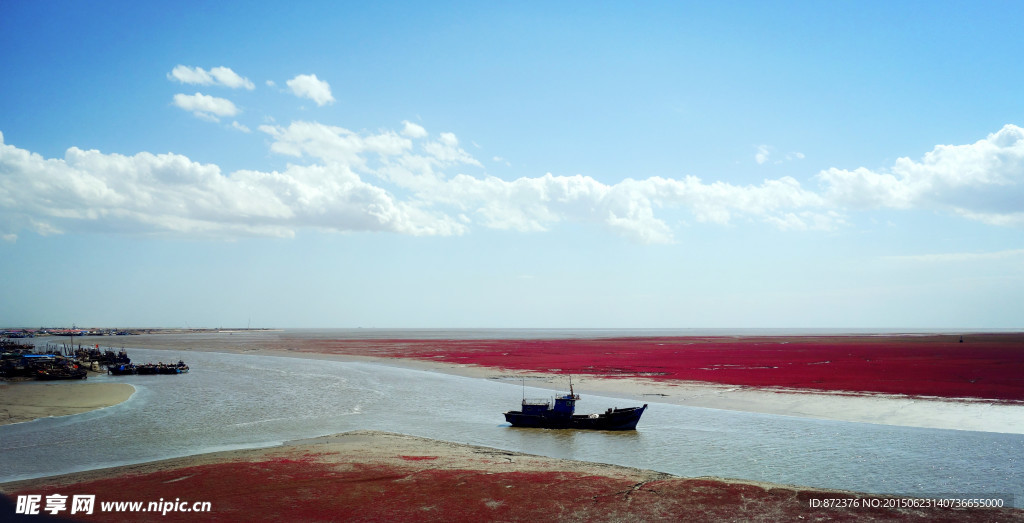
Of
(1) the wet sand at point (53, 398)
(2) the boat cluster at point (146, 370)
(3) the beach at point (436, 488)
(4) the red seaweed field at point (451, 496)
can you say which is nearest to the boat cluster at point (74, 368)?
(2) the boat cluster at point (146, 370)

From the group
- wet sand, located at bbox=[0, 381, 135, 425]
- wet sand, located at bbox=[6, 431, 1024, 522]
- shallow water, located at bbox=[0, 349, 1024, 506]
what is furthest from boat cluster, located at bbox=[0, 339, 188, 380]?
wet sand, located at bbox=[6, 431, 1024, 522]

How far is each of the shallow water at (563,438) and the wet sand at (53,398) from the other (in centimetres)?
193

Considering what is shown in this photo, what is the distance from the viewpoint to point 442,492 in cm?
1941

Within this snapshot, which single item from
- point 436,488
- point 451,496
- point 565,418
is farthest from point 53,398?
point 451,496

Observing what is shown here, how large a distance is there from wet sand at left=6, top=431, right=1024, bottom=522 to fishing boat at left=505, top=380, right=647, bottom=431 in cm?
814

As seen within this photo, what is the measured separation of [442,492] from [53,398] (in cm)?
4150

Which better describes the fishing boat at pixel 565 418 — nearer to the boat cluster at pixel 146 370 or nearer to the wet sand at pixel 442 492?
the wet sand at pixel 442 492

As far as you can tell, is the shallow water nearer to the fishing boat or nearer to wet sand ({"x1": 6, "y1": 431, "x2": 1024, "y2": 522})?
the fishing boat

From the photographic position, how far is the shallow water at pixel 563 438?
22500mm

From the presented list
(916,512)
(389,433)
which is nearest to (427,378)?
(389,433)

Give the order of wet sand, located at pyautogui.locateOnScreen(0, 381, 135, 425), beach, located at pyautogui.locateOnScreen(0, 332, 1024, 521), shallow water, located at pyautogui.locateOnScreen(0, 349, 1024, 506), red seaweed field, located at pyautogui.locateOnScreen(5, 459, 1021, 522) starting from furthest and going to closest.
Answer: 1. wet sand, located at pyautogui.locateOnScreen(0, 381, 135, 425)
2. shallow water, located at pyautogui.locateOnScreen(0, 349, 1024, 506)
3. beach, located at pyautogui.locateOnScreen(0, 332, 1024, 521)
4. red seaweed field, located at pyautogui.locateOnScreen(5, 459, 1021, 522)

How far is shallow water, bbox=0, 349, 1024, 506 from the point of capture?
73.8ft

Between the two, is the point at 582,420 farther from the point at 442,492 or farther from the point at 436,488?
the point at 442,492

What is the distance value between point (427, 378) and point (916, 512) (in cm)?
4924
